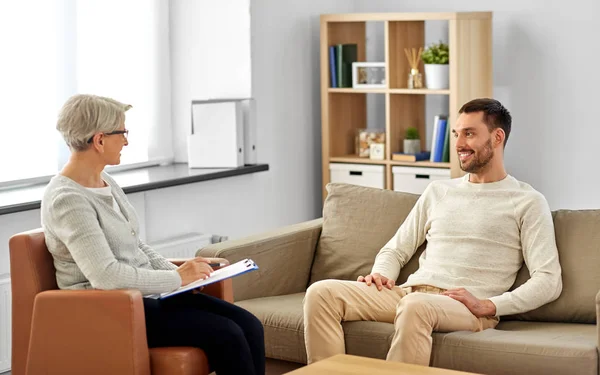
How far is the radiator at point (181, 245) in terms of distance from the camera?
4465 millimetres

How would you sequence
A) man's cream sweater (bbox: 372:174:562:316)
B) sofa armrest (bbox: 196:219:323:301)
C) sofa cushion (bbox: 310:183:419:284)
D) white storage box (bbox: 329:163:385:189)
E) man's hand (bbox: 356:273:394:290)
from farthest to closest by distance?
white storage box (bbox: 329:163:385:189) < sofa cushion (bbox: 310:183:419:284) < sofa armrest (bbox: 196:219:323:301) < man's hand (bbox: 356:273:394:290) < man's cream sweater (bbox: 372:174:562:316)

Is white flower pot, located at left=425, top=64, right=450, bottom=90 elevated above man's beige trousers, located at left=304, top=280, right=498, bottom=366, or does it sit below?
above

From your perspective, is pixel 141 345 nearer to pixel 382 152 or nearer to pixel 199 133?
pixel 199 133

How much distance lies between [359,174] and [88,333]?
270 cm

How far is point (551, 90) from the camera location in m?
5.11

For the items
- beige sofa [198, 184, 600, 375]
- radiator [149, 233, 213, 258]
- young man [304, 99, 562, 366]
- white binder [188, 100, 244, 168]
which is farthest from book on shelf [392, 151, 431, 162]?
young man [304, 99, 562, 366]

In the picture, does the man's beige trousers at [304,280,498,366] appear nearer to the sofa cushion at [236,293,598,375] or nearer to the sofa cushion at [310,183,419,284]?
the sofa cushion at [236,293,598,375]

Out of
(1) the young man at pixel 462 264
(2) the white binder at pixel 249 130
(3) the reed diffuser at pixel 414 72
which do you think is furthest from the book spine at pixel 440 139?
(1) the young man at pixel 462 264

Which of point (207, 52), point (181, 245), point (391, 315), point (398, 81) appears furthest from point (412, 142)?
point (391, 315)

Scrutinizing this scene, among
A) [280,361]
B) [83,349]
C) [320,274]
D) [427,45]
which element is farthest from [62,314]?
[427,45]

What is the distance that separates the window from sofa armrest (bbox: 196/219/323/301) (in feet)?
3.94

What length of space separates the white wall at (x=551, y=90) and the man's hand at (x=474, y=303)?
216 cm

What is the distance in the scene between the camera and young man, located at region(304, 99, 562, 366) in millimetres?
3025

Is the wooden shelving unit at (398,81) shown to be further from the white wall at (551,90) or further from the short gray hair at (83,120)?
the short gray hair at (83,120)
